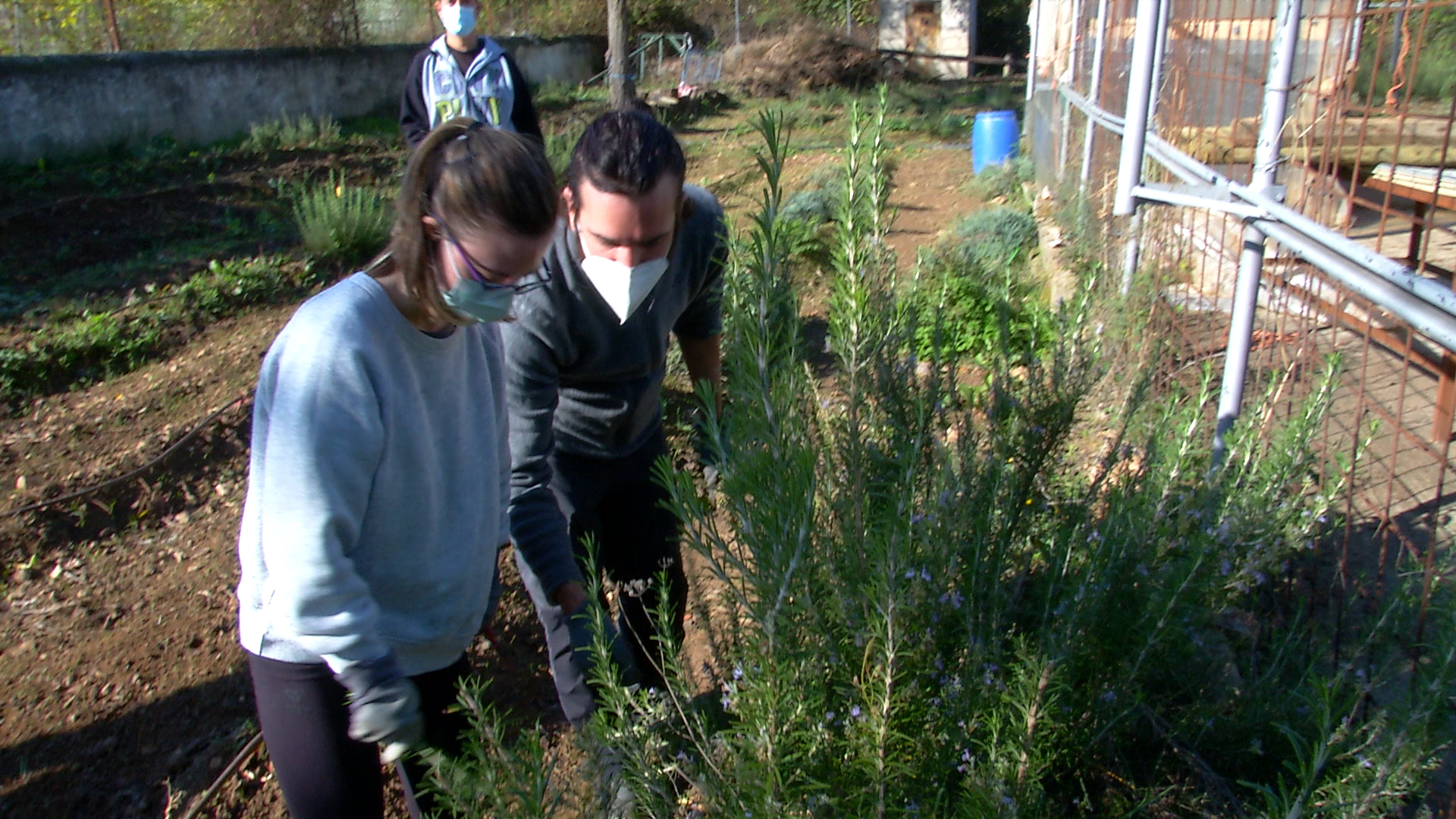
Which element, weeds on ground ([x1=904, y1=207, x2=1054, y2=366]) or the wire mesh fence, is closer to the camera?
weeds on ground ([x1=904, y1=207, x2=1054, y2=366])

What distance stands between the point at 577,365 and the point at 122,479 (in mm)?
2903

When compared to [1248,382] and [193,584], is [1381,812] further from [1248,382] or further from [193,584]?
[193,584]

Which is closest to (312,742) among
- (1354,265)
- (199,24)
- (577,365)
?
(577,365)

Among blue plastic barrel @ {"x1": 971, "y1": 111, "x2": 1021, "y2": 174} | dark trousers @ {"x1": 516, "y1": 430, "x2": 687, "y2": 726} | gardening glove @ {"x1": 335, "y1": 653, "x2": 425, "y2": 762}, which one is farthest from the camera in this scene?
blue plastic barrel @ {"x1": 971, "y1": 111, "x2": 1021, "y2": 174}

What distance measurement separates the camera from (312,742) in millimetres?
1820

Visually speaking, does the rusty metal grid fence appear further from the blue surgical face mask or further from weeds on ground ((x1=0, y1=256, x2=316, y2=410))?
weeds on ground ((x1=0, y1=256, x2=316, y2=410))

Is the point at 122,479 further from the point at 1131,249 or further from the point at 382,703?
the point at 1131,249

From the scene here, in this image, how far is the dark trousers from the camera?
2.51 m

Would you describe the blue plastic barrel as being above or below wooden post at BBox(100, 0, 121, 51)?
below

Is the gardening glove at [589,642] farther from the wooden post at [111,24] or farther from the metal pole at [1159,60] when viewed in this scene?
the wooden post at [111,24]

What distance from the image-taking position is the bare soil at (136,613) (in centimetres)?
298

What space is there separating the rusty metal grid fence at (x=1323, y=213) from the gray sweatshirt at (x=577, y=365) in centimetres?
124

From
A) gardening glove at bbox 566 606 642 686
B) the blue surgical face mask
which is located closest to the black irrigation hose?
gardening glove at bbox 566 606 642 686

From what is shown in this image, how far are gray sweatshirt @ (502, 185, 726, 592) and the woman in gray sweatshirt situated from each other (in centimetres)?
23
